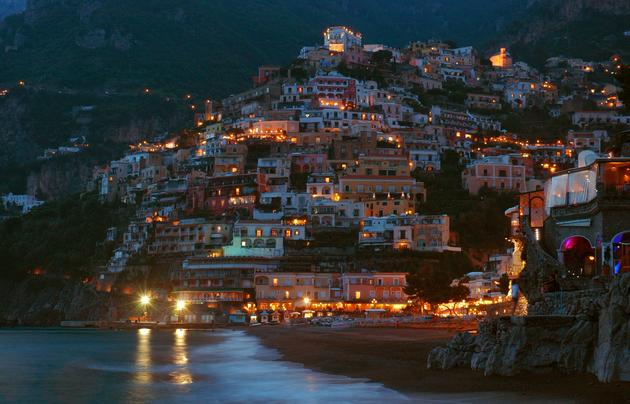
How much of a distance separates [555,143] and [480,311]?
175 feet

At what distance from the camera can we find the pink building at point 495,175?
102688mm

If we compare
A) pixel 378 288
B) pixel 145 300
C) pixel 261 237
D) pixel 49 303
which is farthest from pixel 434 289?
pixel 49 303

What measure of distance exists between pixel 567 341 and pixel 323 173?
76.4m

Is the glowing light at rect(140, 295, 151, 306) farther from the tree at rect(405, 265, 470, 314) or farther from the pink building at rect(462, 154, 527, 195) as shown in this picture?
the pink building at rect(462, 154, 527, 195)

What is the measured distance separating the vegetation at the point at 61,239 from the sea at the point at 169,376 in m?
39.1

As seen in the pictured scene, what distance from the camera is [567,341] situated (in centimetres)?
2931

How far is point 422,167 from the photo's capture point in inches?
4392

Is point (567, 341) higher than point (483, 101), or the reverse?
point (483, 101)

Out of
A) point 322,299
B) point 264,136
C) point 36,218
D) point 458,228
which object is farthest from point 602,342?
point 36,218

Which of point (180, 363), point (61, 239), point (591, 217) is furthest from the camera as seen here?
point (61, 239)

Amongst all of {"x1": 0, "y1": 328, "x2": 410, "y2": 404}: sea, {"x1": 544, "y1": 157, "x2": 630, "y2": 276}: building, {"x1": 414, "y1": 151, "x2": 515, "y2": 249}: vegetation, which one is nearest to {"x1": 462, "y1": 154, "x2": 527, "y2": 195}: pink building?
{"x1": 414, "y1": 151, "x2": 515, "y2": 249}: vegetation

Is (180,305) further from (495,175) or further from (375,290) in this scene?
(495,175)

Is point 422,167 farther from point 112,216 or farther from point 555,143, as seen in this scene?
point 112,216

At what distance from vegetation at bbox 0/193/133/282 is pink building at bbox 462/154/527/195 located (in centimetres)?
4115
